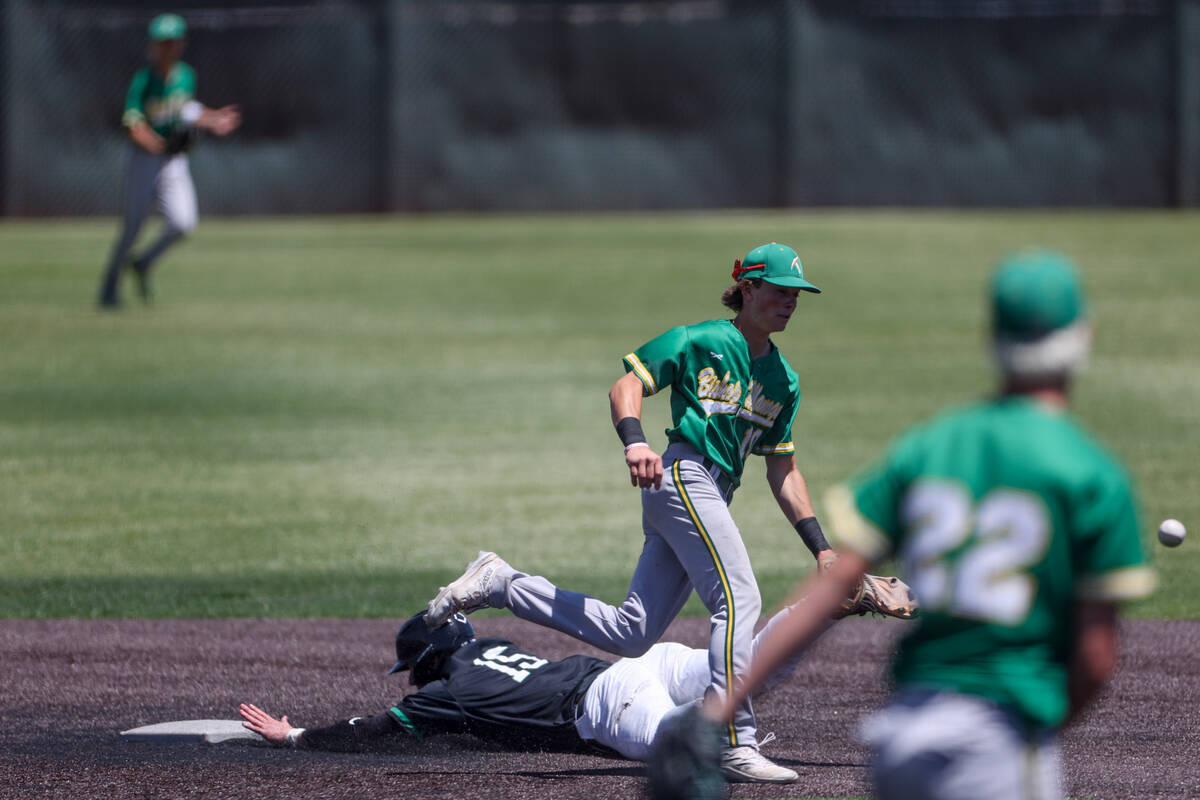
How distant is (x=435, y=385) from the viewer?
639 inches

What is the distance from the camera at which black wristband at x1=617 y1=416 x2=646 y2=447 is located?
217 inches

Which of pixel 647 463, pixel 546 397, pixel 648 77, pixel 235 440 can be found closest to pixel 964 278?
pixel 648 77

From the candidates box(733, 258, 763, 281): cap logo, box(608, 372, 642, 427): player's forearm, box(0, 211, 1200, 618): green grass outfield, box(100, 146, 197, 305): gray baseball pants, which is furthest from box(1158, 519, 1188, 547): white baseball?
box(100, 146, 197, 305): gray baseball pants

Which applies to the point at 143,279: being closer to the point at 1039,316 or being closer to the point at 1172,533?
the point at 1172,533

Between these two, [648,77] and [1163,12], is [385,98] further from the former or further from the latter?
A: [1163,12]

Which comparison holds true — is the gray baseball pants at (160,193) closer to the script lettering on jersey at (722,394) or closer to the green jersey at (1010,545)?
the script lettering on jersey at (722,394)

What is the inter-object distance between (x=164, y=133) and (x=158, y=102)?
1.06 feet

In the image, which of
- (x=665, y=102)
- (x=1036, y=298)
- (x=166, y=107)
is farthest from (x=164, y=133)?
(x=1036, y=298)

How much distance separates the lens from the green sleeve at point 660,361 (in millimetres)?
5828

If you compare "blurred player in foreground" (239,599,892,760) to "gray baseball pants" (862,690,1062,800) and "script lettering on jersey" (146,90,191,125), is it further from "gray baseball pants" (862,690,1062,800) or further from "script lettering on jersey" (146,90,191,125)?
"script lettering on jersey" (146,90,191,125)

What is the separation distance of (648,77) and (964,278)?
288 inches

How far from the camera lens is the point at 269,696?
703cm

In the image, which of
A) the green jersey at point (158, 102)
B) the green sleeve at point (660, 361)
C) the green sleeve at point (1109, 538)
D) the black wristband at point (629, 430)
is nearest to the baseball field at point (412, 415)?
the black wristband at point (629, 430)

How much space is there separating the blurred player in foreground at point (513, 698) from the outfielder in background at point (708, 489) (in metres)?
0.14
